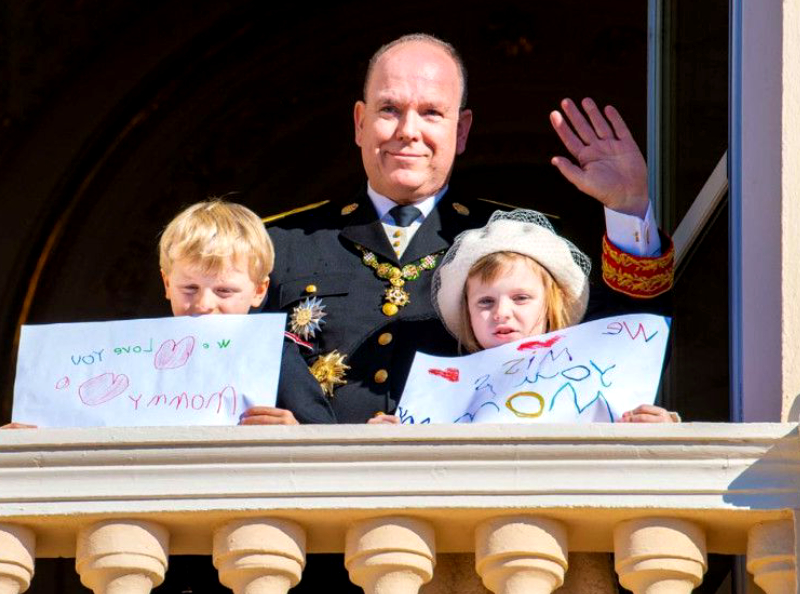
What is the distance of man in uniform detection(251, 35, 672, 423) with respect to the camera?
181 inches

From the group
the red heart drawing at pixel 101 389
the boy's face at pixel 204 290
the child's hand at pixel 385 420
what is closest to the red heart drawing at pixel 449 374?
the child's hand at pixel 385 420

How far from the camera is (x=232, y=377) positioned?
4266 mm

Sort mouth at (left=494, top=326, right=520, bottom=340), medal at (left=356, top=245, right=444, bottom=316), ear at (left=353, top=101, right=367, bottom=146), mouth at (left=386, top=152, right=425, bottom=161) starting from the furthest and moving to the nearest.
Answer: ear at (left=353, top=101, right=367, bottom=146), mouth at (left=386, top=152, right=425, bottom=161), medal at (left=356, top=245, right=444, bottom=316), mouth at (left=494, top=326, right=520, bottom=340)

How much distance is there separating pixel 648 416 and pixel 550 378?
0.19 metres

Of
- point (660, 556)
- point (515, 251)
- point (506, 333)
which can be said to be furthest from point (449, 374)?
point (660, 556)

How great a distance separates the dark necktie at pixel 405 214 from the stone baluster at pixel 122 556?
3.41 ft

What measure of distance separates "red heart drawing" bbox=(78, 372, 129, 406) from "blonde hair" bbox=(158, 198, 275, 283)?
10.4 inches

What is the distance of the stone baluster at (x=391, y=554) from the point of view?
13.1ft

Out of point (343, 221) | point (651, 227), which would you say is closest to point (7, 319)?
point (343, 221)

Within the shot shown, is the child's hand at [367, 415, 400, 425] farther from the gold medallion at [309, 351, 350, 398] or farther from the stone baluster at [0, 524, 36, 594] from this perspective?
the stone baluster at [0, 524, 36, 594]

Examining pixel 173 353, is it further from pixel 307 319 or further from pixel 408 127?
pixel 408 127

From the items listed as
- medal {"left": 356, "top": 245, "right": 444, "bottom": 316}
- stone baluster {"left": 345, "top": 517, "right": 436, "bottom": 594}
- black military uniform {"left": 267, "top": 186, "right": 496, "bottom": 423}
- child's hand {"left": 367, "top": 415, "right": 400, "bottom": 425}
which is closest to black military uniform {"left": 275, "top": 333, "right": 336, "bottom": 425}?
black military uniform {"left": 267, "top": 186, "right": 496, "bottom": 423}

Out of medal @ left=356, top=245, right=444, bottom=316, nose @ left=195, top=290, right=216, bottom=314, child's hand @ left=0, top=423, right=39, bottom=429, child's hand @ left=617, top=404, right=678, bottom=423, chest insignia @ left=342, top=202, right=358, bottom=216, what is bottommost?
child's hand @ left=617, top=404, right=678, bottom=423

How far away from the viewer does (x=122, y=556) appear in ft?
13.3
